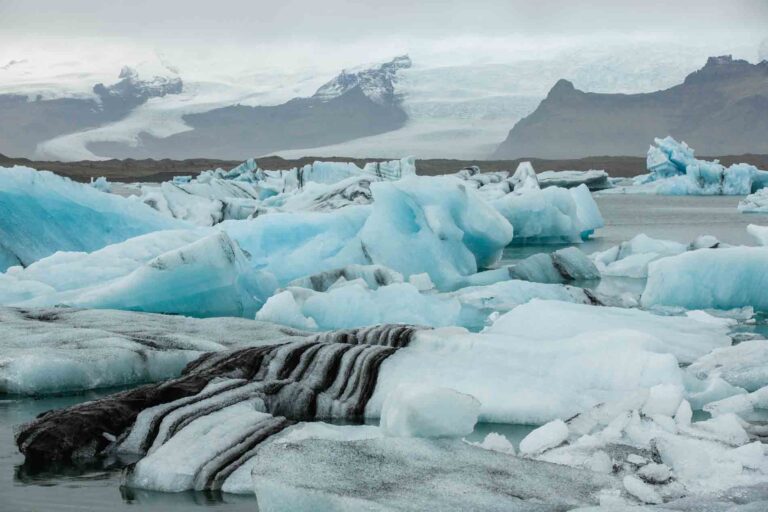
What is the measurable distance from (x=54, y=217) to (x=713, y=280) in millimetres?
7405

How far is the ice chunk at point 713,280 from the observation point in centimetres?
957

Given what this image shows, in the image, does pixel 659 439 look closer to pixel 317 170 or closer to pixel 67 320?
pixel 67 320

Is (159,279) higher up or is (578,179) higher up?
(159,279)

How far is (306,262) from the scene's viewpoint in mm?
11922

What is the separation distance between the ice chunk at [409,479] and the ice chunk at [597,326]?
2821 mm

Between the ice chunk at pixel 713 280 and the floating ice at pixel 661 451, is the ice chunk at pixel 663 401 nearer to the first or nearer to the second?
the floating ice at pixel 661 451

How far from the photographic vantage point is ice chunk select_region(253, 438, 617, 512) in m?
3.03

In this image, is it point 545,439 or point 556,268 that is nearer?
point 545,439

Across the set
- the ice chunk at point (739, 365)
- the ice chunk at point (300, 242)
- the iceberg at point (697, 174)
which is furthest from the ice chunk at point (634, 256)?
the iceberg at point (697, 174)

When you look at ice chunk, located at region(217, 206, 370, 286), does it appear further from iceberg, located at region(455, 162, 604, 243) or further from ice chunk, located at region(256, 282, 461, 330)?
iceberg, located at region(455, 162, 604, 243)

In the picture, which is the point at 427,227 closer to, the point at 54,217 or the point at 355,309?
the point at 355,309

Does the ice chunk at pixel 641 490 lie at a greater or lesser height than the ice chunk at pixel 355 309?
greater

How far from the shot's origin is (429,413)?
12.0 feet

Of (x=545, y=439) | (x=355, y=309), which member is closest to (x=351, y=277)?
(x=355, y=309)
